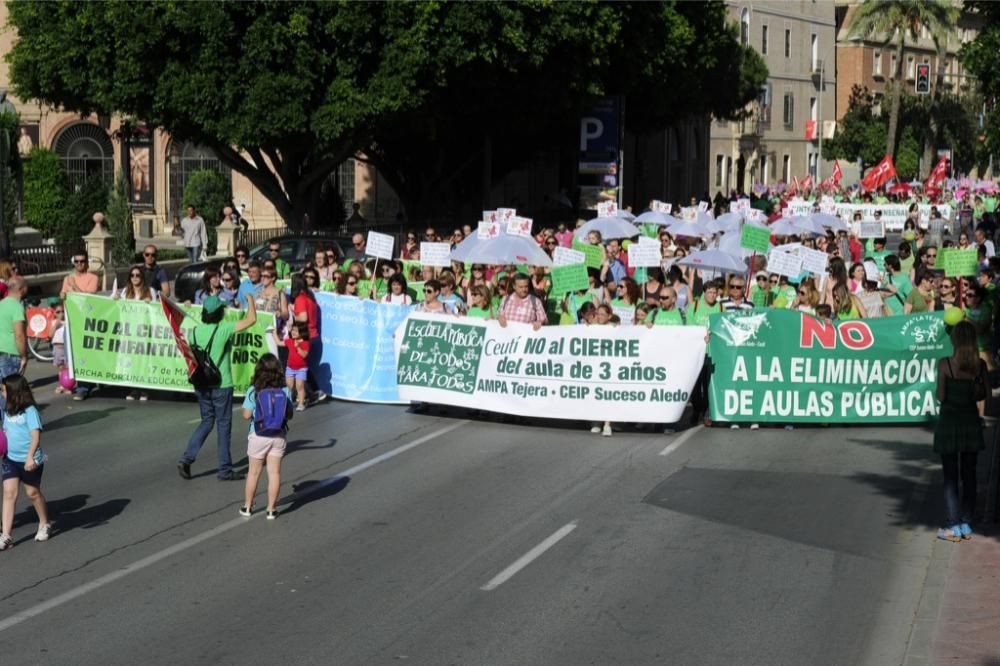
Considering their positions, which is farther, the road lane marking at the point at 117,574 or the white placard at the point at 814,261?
the white placard at the point at 814,261

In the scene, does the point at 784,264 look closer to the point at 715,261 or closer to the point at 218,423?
the point at 715,261

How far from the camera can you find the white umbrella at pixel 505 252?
A: 20.5 meters

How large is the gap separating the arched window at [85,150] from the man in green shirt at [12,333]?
41796mm

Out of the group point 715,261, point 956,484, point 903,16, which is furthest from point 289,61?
point 903,16

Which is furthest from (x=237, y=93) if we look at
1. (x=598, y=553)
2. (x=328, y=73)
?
(x=598, y=553)

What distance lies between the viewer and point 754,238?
74.2 ft

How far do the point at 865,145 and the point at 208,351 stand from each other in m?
81.9

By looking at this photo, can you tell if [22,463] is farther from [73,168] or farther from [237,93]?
[73,168]

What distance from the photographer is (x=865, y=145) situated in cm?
9125

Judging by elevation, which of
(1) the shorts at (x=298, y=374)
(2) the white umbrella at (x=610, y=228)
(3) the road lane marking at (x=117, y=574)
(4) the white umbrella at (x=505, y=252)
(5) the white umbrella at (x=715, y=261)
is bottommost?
(3) the road lane marking at (x=117, y=574)

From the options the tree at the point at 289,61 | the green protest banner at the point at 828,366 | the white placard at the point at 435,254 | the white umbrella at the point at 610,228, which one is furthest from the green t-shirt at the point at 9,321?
the tree at the point at 289,61

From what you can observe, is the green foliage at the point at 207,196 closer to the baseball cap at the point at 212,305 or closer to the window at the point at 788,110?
the baseball cap at the point at 212,305

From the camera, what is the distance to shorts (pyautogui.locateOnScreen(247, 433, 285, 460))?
12406 millimetres

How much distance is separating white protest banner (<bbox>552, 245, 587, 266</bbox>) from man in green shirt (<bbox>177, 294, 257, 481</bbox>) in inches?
289
